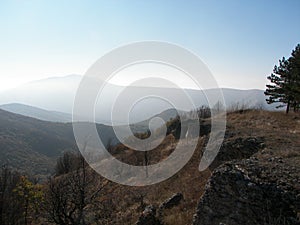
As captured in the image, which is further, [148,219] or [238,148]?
[238,148]

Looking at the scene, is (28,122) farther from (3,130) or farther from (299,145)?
(299,145)

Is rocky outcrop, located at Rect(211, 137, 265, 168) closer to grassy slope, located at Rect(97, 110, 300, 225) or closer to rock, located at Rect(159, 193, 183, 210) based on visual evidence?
grassy slope, located at Rect(97, 110, 300, 225)

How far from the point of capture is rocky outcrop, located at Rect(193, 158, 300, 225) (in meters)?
6.05

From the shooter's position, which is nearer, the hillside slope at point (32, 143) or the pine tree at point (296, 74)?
the pine tree at point (296, 74)

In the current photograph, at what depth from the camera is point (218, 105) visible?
137ft

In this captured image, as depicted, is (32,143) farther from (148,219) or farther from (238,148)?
(148,219)

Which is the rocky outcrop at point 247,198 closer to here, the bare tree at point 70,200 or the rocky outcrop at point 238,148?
the rocky outcrop at point 238,148

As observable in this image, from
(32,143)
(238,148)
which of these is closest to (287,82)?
(238,148)

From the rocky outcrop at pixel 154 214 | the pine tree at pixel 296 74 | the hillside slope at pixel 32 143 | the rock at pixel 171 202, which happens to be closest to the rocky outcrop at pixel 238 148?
the rock at pixel 171 202

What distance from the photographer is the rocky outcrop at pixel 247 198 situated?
6.05 metres

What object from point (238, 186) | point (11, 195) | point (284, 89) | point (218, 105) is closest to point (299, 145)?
point (238, 186)

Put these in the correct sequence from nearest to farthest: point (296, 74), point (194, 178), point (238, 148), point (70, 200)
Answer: point (238, 148) → point (194, 178) → point (70, 200) → point (296, 74)

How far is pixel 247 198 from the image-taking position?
6.46 metres

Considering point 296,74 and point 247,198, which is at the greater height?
point 296,74
